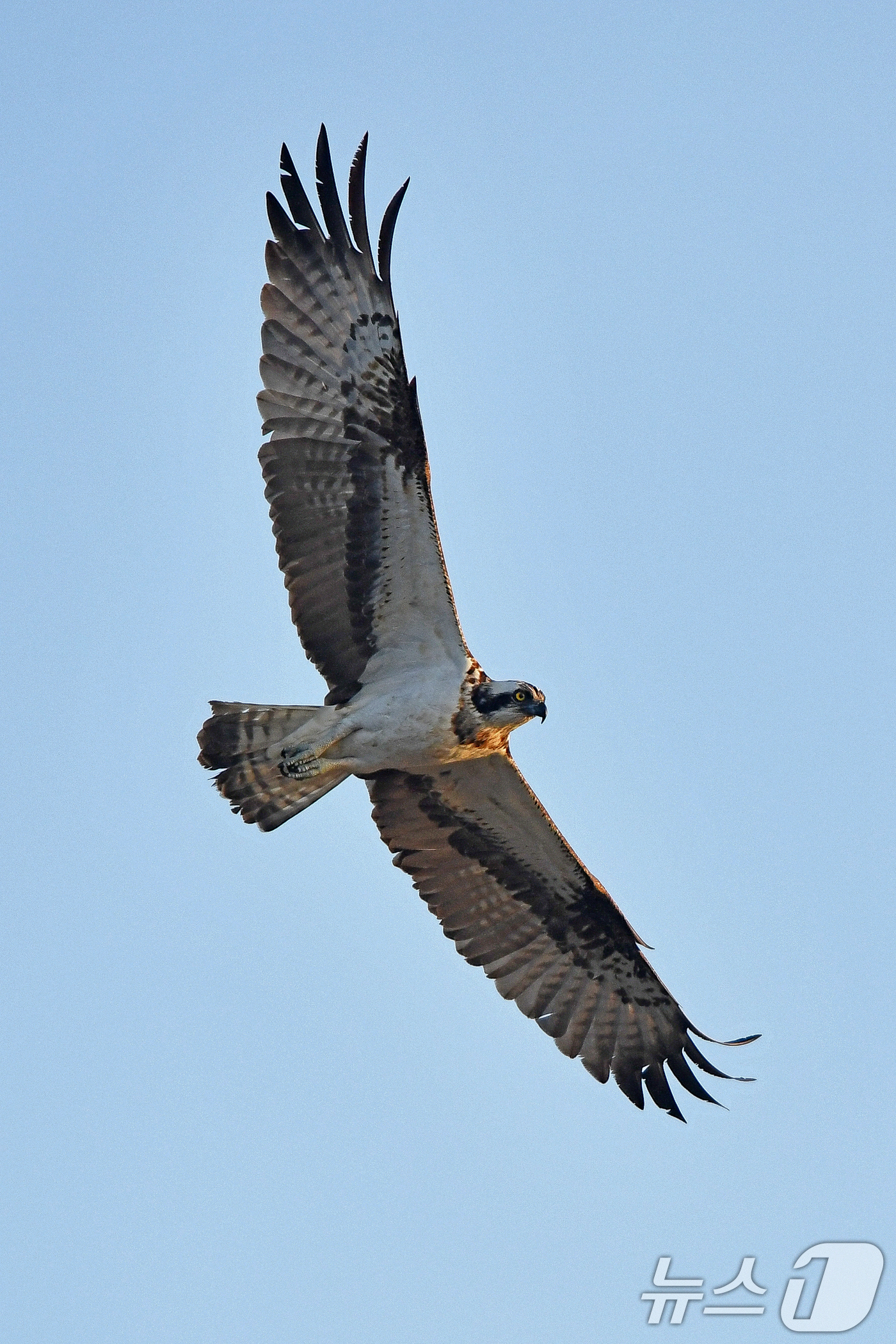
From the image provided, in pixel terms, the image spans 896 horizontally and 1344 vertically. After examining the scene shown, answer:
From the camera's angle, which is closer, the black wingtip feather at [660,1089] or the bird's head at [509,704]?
the bird's head at [509,704]

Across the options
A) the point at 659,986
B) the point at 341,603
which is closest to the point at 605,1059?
the point at 659,986

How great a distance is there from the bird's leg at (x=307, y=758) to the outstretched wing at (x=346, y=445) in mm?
611

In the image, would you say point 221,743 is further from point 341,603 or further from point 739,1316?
point 739,1316

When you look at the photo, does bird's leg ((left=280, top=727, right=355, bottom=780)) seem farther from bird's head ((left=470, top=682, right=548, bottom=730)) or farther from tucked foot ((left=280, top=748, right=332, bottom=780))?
bird's head ((left=470, top=682, right=548, bottom=730))

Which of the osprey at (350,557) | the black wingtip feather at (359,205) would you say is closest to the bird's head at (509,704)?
the osprey at (350,557)

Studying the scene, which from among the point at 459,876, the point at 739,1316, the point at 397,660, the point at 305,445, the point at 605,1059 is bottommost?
the point at 739,1316

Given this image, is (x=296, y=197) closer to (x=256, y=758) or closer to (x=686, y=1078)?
(x=256, y=758)

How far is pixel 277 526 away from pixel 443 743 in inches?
74.9

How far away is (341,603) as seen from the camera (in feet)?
44.2

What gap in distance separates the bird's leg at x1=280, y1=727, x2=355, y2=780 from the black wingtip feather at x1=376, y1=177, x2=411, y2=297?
314 cm

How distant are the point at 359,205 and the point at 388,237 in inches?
12.6

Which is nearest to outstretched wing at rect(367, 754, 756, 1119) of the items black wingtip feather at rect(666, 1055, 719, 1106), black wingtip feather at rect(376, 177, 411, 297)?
black wingtip feather at rect(666, 1055, 719, 1106)

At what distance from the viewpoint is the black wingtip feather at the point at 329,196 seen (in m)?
13.2

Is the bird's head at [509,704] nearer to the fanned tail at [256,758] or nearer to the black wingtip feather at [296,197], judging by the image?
the fanned tail at [256,758]
